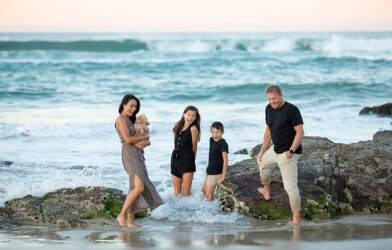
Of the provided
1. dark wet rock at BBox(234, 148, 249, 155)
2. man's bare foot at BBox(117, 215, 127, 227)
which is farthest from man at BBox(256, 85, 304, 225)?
dark wet rock at BBox(234, 148, 249, 155)

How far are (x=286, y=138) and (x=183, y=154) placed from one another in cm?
159

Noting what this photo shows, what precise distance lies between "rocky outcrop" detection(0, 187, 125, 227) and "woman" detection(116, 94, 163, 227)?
49 cm

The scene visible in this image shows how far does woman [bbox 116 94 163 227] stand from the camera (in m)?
9.09

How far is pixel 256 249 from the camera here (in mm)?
7617

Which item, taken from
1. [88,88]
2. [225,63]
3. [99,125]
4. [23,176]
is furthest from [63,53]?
[23,176]

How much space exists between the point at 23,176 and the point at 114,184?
1.57 metres

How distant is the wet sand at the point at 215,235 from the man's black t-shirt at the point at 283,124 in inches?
36.0

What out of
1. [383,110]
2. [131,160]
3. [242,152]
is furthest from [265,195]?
[383,110]

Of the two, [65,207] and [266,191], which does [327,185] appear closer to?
[266,191]

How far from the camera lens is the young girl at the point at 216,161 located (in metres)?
10.0

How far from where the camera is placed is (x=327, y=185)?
396 inches

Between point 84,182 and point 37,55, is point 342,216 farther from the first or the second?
point 37,55

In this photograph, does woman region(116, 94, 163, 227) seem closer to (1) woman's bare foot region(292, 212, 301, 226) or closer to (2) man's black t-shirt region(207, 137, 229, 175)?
(2) man's black t-shirt region(207, 137, 229, 175)

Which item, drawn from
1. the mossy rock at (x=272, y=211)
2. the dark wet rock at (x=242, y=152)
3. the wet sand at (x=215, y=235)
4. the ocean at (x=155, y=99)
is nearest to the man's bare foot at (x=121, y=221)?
the wet sand at (x=215, y=235)
